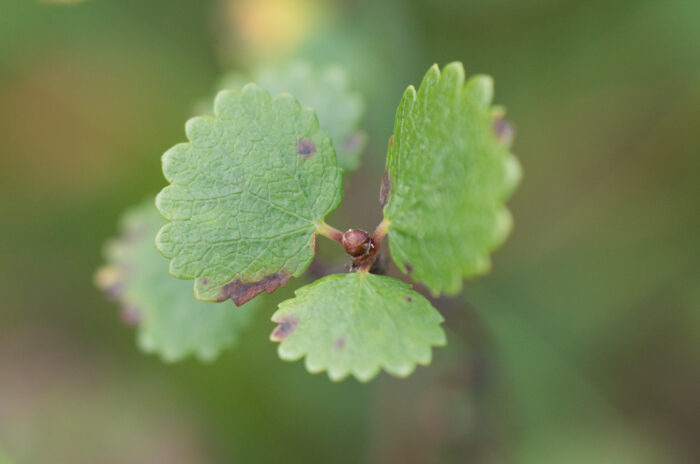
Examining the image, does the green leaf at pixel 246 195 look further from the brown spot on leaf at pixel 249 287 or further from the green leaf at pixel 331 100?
the green leaf at pixel 331 100

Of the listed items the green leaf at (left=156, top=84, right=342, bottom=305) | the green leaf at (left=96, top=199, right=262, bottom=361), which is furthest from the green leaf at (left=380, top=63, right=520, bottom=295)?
the green leaf at (left=96, top=199, right=262, bottom=361)

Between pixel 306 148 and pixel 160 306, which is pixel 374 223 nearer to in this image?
pixel 160 306

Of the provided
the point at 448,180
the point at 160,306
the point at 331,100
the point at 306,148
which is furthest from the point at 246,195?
the point at 160,306

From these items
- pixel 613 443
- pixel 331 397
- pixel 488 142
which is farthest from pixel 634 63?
pixel 488 142

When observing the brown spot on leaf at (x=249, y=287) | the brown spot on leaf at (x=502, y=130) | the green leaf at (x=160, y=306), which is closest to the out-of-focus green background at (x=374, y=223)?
the green leaf at (x=160, y=306)

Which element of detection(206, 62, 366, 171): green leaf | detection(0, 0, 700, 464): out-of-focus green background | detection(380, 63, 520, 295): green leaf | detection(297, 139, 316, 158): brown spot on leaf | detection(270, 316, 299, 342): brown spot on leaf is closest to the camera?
detection(380, 63, 520, 295): green leaf

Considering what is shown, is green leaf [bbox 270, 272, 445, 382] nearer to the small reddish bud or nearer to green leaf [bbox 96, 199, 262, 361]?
the small reddish bud
